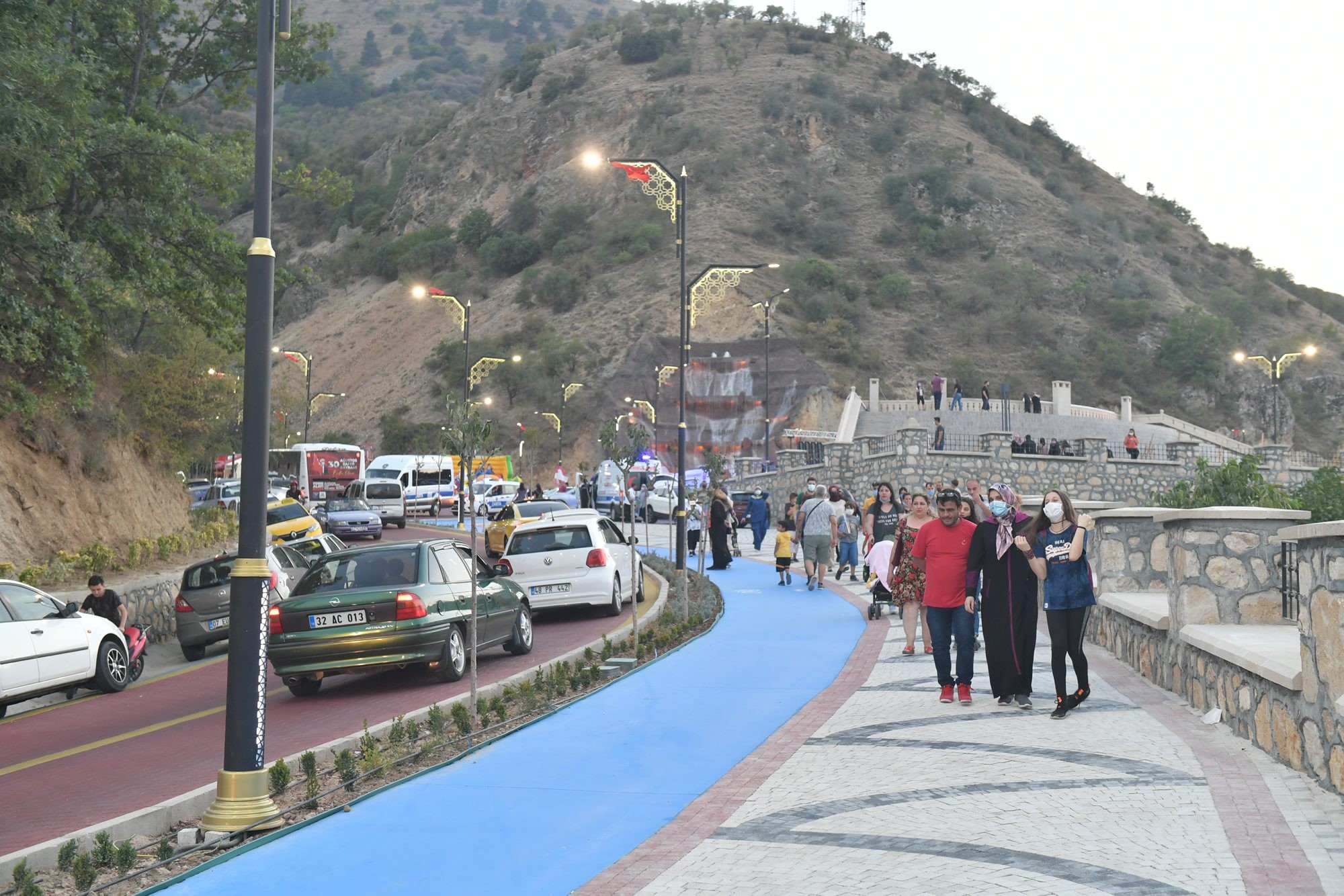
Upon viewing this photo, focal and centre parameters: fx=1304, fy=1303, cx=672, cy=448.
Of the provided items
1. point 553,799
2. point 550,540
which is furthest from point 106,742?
point 550,540

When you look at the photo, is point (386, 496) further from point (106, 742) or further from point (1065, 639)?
point (1065, 639)

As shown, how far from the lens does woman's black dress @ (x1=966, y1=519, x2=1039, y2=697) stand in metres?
10.3

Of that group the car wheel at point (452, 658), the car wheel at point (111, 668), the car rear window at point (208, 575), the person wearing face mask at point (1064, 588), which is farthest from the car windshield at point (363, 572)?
the person wearing face mask at point (1064, 588)

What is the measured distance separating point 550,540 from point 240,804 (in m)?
12.1

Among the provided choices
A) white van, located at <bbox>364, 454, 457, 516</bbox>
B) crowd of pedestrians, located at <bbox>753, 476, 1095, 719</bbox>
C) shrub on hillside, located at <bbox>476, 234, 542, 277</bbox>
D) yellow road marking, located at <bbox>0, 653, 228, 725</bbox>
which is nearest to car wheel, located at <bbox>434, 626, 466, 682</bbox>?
yellow road marking, located at <bbox>0, 653, 228, 725</bbox>

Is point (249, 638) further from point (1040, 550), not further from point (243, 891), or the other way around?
point (1040, 550)

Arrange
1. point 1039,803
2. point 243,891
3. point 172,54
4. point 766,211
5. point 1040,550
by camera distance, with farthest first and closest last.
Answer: point 766,211, point 172,54, point 1040,550, point 1039,803, point 243,891

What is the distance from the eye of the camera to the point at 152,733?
38.6 ft

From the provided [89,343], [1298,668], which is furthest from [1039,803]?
[89,343]

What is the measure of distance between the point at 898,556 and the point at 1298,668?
19.8 ft

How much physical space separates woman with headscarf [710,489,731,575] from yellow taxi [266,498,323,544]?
31.9 feet

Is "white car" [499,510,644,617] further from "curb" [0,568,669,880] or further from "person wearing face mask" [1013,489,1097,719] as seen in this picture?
"person wearing face mask" [1013,489,1097,719]

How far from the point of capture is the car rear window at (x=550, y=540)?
19.2m

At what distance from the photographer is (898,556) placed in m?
13.4
